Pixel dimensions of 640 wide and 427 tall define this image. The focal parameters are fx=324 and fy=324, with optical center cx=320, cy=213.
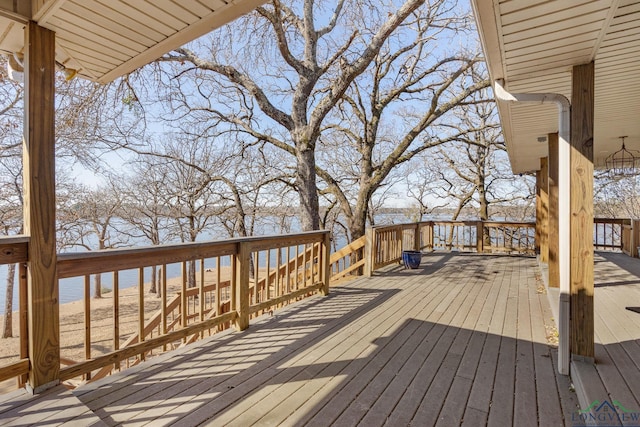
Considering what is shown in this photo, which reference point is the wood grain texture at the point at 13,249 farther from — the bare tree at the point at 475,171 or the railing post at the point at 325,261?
the bare tree at the point at 475,171

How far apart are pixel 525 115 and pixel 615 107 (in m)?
1.07

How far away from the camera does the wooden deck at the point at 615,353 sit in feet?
6.78

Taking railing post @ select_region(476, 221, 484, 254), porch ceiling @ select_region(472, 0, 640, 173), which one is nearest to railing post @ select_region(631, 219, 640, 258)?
railing post @ select_region(476, 221, 484, 254)

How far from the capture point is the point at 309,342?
10.2ft

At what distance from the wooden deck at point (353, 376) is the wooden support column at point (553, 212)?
77 cm

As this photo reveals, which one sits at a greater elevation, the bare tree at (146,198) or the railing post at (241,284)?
the bare tree at (146,198)

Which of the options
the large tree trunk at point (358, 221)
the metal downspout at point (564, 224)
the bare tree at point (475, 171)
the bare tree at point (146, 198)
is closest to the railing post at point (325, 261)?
the metal downspout at point (564, 224)

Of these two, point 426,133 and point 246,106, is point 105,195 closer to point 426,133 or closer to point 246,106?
point 246,106

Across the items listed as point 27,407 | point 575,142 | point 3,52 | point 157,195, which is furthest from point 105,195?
point 575,142

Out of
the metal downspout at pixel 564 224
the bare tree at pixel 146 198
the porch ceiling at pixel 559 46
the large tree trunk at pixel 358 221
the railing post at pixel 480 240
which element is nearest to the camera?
the porch ceiling at pixel 559 46

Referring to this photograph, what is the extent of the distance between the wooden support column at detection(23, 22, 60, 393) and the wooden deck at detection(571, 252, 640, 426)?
11.5 ft

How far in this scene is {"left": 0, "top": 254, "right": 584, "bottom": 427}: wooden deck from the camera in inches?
77.9

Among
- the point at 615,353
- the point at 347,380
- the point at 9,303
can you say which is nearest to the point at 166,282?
the point at 347,380

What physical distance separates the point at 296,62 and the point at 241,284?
198 inches
